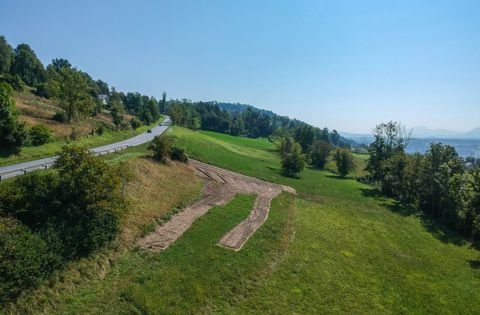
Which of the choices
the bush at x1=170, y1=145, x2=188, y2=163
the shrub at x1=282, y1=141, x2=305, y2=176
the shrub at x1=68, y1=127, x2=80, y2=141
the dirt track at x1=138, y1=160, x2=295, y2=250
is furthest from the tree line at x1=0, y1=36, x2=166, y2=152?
the shrub at x1=282, y1=141, x2=305, y2=176

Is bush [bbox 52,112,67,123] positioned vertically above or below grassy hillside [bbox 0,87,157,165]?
above

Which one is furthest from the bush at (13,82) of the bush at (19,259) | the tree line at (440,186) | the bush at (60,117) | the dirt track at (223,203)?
the tree line at (440,186)

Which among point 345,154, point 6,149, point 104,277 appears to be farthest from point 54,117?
point 345,154

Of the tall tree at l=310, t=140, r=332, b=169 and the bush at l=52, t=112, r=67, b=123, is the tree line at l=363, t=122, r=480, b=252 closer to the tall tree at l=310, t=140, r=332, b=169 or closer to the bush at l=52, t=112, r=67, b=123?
the tall tree at l=310, t=140, r=332, b=169

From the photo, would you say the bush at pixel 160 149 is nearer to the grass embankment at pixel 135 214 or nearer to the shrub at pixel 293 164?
the grass embankment at pixel 135 214

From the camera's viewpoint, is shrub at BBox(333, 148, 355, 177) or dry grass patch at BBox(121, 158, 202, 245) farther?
shrub at BBox(333, 148, 355, 177)

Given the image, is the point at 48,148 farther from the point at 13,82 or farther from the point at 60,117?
the point at 13,82
